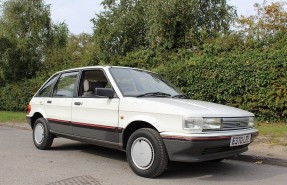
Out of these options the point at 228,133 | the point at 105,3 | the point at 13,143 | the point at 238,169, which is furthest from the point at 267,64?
the point at 105,3

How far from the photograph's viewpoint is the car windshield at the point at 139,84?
599cm

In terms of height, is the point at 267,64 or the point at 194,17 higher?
the point at 194,17

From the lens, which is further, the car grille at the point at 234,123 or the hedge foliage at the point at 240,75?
the hedge foliage at the point at 240,75

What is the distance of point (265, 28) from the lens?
16422 mm

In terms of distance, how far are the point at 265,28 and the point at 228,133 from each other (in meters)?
12.7

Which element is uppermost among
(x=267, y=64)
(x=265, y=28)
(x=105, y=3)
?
(x=105, y=3)

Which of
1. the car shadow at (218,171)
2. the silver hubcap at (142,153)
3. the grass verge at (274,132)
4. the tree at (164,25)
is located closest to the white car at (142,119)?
the silver hubcap at (142,153)

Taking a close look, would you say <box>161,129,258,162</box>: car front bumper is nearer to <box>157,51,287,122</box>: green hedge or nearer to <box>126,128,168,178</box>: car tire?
<box>126,128,168,178</box>: car tire

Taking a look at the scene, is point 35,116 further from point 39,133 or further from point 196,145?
point 196,145

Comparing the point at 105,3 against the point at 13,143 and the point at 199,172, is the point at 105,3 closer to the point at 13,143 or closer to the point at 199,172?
the point at 13,143

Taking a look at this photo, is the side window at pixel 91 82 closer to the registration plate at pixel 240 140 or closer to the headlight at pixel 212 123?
the headlight at pixel 212 123

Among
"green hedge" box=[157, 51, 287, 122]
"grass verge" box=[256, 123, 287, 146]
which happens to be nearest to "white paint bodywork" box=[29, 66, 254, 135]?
"grass verge" box=[256, 123, 287, 146]

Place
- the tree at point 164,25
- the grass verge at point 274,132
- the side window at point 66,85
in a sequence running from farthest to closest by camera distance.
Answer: the tree at point 164,25 → the grass verge at point 274,132 → the side window at point 66,85

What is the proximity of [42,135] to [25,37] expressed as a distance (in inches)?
678
